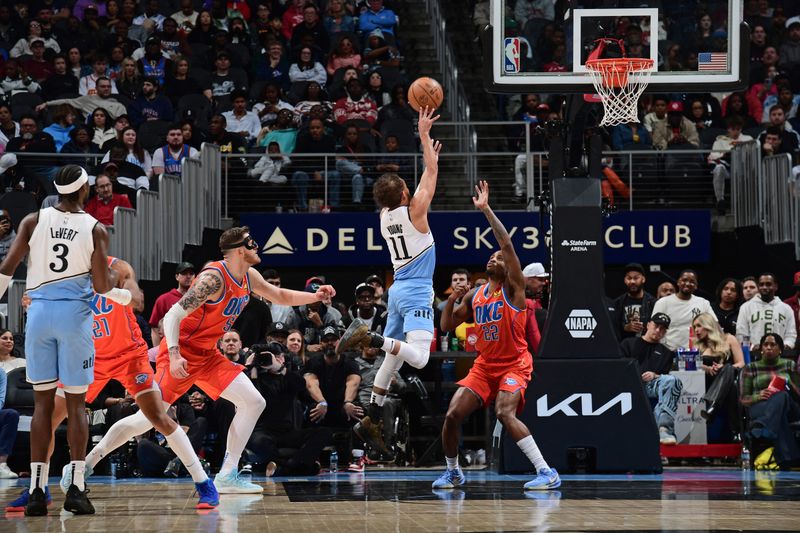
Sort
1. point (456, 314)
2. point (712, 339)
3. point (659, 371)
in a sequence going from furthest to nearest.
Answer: point (712, 339)
point (659, 371)
point (456, 314)

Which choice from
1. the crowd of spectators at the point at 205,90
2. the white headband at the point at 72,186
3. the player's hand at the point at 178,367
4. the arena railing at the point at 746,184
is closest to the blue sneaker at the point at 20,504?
the player's hand at the point at 178,367

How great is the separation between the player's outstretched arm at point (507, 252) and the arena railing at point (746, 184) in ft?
25.1

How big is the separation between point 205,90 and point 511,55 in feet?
28.7

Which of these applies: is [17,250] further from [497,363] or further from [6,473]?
[6,473]

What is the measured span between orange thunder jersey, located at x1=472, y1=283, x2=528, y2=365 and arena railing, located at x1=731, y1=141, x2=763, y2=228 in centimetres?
766

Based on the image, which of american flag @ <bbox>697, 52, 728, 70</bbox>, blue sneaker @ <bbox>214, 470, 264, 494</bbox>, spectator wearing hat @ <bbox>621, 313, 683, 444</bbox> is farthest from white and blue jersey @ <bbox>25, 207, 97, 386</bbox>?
spectator wearing hat @ <bbox>621, 313, 683, 444</bbox>

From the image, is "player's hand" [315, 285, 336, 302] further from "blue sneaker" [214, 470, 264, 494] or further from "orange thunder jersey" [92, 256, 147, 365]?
"blue sneaker" [214, 470, 264, 494]

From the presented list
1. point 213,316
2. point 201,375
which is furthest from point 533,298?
point 213,316

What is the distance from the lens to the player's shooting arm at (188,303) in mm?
9242

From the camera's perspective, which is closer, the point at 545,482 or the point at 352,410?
the point at 545,482

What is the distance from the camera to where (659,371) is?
14227 millimetres

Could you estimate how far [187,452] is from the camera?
8.89 meters

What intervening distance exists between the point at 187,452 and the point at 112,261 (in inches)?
59.3

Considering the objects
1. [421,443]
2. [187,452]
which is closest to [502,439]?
[421,443]
